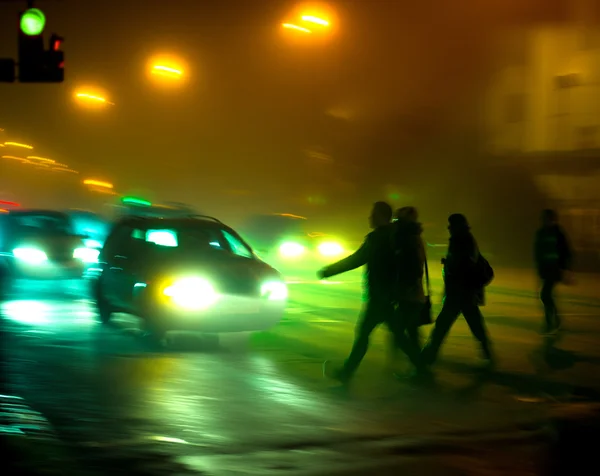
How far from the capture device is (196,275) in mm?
11719

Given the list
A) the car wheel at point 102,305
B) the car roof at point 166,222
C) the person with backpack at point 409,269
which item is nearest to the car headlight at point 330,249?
the car roof at point 166,222

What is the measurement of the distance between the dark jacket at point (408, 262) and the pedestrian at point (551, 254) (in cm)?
436

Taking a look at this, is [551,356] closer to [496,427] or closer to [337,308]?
[496,427]

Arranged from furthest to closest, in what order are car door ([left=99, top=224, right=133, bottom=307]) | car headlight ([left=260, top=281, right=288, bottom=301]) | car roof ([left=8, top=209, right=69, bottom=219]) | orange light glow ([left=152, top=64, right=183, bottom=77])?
orange light glow ([left=152, top=64, right=183, bottom=77]) < car roof ([left=8, top=209, right=69, bottom=219]) < car door ([left=99, top=224, right=133, bottom=307]) < car headlight ([left=260, top=281, right=288, bottom=301])

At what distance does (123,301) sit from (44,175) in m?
52.7

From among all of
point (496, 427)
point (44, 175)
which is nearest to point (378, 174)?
point (44, 175)

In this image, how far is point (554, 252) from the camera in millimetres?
13523

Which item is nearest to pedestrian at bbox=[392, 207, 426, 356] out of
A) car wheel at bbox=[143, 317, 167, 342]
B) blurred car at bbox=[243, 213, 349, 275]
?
car wheel at bbox=[143, 317, 167, 342]

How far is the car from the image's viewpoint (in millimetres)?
11633

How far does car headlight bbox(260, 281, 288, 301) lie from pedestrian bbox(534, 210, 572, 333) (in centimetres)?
394

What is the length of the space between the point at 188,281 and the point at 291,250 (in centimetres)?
1649

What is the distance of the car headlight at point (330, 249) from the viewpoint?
28.3m

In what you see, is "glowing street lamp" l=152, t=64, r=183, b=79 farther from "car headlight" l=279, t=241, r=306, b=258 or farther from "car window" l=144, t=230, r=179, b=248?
"car window" l=144, t=230, r=179, b=248

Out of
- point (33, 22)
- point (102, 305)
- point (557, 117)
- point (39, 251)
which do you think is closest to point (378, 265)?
point (102, 305)
